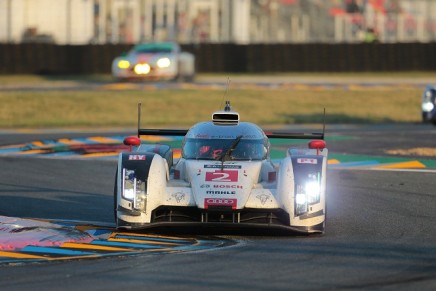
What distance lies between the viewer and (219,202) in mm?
11977

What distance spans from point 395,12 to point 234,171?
174ft

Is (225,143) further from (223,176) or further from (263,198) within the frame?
(263,198)

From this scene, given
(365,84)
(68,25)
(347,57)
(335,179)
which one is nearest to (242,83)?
(365,84)

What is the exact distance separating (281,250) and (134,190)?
73.0 inches

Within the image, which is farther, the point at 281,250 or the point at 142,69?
the point at 142,69

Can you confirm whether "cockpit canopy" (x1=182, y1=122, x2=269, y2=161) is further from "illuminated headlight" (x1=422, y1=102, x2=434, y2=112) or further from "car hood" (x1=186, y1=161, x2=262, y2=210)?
"illuminated headlight" (x1=422, y1=102, x2=434, y2=112)

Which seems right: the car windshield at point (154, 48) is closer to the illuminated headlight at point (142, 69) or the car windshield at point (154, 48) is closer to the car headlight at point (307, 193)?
the illuminated headlight at point (142, 69)

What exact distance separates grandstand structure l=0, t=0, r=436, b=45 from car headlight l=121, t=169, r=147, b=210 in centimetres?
3764

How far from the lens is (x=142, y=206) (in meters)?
12.2

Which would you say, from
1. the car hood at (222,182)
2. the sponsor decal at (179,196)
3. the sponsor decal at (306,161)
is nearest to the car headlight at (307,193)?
the sponsor decal at (306,161)

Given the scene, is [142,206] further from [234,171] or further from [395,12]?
[395,12]

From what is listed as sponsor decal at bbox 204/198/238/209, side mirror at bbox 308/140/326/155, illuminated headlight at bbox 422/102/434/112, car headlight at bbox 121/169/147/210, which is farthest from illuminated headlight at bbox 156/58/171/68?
sponsor decal at bbox 204/198/238/209

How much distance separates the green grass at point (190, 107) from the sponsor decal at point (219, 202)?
56.1 ft

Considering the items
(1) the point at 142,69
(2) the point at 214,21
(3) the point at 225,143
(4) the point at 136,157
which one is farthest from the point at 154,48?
(4) the point at 136,157
